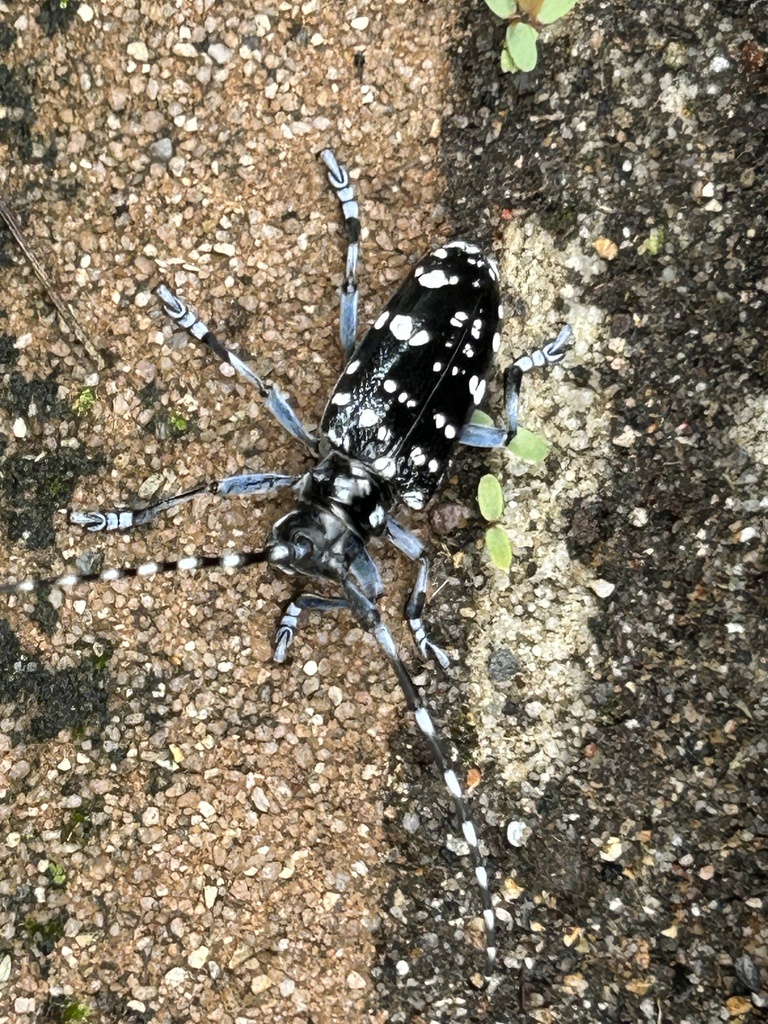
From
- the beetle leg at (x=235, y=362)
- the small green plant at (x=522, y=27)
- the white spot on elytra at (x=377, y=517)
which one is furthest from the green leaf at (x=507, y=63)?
the white spot on elytra at (x=377, y=517)

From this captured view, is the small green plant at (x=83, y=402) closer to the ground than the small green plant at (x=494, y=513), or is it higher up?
higher up

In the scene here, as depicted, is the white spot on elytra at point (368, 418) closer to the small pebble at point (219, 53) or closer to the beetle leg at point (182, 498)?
the beetle leg at point (182, 498)

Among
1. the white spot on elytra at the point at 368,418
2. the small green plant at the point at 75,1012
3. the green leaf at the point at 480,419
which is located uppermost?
the white spot on elytra at the point at 368,418

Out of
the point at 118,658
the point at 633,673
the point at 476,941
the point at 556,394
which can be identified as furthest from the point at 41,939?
the point at 556,394

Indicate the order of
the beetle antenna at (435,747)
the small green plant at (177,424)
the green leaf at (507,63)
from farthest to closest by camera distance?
the small green plant at (177,424), the green leaf at (507,63), the beetle antenna at (435,747)

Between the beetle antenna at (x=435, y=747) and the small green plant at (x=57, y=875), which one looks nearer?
the beetle antenna at (x=435, y=747)

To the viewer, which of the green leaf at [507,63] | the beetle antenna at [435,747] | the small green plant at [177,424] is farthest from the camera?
the small green plant at [177,424]

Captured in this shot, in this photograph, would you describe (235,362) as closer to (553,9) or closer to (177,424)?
(177,424)
